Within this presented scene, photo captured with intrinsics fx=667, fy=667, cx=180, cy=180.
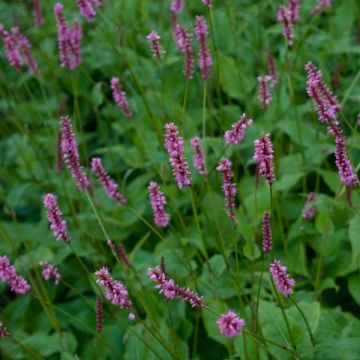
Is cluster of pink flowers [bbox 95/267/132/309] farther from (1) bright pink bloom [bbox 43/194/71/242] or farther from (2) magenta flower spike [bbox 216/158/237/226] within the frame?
(2) magenta flower spike [bbox 216/158/237/226]

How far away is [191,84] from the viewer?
11.9 feet

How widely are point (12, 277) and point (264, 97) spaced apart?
110cm

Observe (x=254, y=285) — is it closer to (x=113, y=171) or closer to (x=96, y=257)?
(x=96, y=257)

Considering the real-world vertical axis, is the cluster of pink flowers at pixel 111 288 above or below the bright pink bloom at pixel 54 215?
below

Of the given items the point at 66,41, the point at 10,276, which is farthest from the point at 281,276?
the point at 66,41

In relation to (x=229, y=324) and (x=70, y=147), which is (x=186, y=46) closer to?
(x=70, y=147)

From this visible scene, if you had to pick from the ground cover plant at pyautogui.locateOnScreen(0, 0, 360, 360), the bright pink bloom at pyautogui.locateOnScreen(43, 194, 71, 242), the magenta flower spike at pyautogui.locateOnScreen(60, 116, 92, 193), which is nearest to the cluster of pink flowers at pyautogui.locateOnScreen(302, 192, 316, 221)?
the ground cover plant at pyautogui.locateOnScreen(0, 0, 360, 360)

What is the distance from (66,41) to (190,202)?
0.87 m

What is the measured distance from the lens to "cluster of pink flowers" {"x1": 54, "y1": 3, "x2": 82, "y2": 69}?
2670mm

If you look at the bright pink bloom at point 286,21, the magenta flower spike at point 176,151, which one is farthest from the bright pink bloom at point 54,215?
the bright pink bloom at point 286,21

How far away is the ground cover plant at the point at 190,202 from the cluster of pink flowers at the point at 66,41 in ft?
0.04

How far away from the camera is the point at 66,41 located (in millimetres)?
2760

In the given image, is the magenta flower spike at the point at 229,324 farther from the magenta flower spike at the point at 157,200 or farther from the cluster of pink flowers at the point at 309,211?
the cluster of pink flowers at the point at 309,211

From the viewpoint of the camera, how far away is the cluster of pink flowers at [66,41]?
8.76ft
